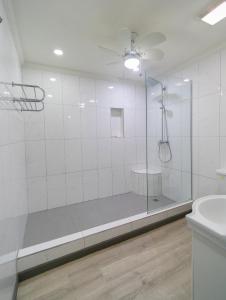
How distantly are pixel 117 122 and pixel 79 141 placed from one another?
36.1 inches

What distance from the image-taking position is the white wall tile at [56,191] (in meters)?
2.55

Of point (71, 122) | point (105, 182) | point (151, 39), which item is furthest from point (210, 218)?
point (71, 122)

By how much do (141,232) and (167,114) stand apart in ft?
6.56

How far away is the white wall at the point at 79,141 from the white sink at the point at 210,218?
78.2 inches

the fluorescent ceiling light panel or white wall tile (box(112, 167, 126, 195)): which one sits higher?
the fluorescent ceiling light panel

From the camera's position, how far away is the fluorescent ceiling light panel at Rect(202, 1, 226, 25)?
138 cm

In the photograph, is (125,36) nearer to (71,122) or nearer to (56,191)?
(71,122)

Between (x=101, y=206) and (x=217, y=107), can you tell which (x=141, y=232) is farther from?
(x=217, y=107)

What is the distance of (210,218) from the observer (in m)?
1.23

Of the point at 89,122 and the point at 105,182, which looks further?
the point at 105,182

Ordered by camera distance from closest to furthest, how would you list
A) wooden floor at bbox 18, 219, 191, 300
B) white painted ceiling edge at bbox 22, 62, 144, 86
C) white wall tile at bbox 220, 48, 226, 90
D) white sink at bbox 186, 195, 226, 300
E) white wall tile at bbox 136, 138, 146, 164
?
white sink at bbox 186, 195, 226, 300
wooden floor at bbox 18, 219, 191, 300
white wall tile at bbox 220, 48, 226, 90
white painted ceiling edge at bbox 22, 62, 144, 86
white wall tile at bbox 136, 138, 146, 164

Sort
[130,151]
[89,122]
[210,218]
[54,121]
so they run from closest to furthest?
[210,218] < [54,121] < [89,122] < [130,151]

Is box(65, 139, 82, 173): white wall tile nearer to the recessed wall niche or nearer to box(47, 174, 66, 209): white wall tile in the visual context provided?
box(47, 174, 66, 209): white wall tile

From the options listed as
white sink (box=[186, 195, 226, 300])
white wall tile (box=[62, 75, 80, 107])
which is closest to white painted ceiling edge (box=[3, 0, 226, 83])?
white wall tile (box=[62, 75, 80, 107])
